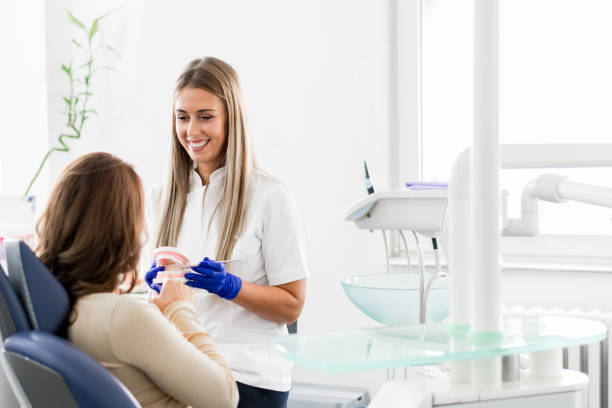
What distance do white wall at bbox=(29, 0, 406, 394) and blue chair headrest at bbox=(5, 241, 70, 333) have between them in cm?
171

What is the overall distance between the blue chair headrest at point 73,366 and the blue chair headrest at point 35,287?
0.04m

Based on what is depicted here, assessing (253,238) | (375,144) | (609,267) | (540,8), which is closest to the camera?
(253,238)

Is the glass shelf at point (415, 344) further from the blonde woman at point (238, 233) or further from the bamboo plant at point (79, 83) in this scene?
the bamboo plant at point (79, 83)

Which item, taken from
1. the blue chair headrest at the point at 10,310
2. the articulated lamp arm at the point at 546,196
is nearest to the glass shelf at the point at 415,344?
the articulated lamp arm at the point at 546,196

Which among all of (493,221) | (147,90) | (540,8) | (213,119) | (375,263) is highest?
(540,8)

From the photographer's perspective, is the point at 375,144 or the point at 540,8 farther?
the point at 375,144

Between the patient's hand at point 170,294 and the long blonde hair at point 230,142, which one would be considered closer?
the patient's hand at point 170,294

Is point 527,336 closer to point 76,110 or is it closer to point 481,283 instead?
point 481,283

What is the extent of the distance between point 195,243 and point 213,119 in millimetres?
306

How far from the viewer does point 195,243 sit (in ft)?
5.56

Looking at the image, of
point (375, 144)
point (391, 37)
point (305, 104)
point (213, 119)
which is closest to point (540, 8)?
point (391, 37)

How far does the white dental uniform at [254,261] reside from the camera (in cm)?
155

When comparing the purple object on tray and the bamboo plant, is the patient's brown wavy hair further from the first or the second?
the bamboo plant

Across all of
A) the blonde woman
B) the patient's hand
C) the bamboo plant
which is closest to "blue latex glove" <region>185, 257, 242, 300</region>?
the blonde woman
